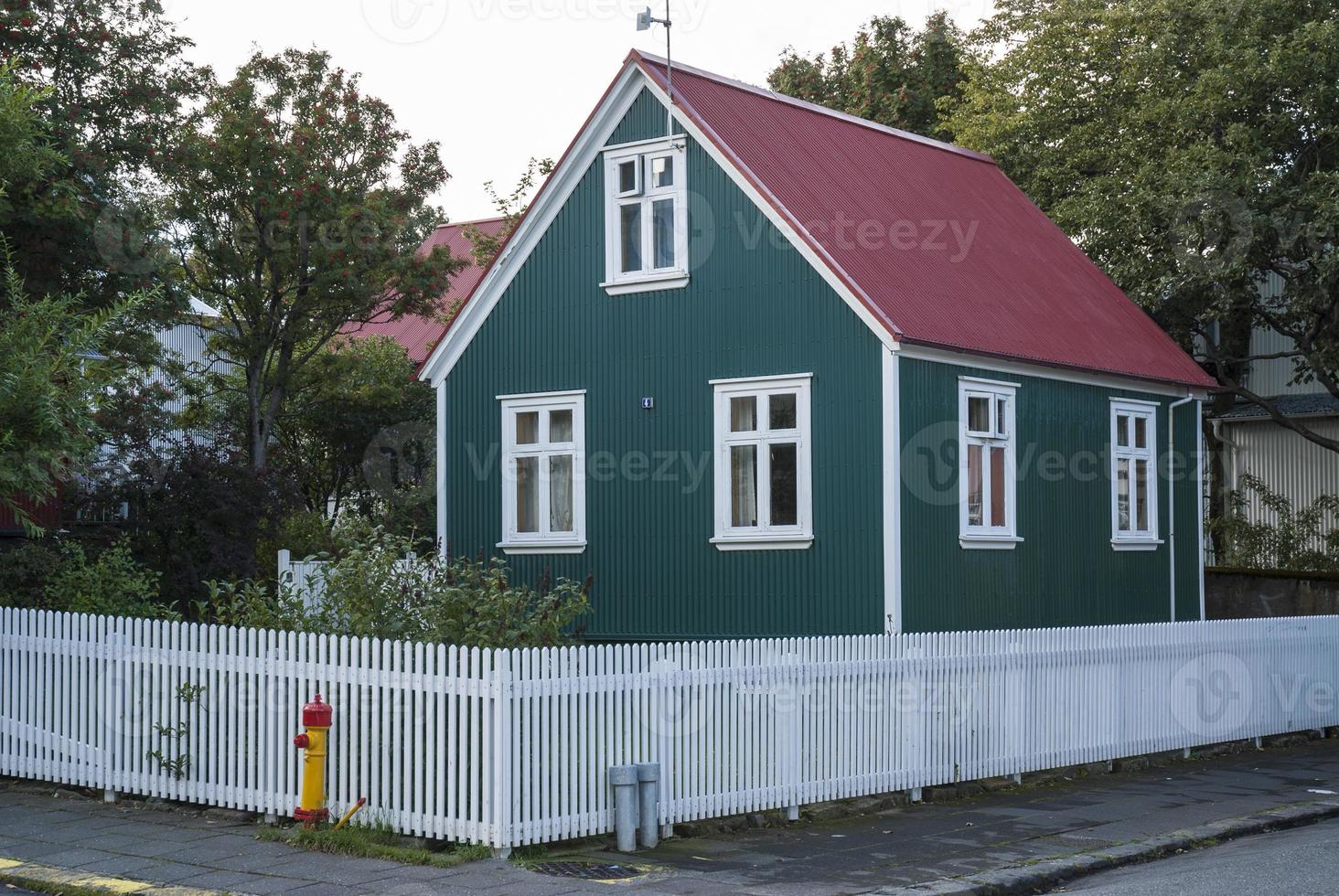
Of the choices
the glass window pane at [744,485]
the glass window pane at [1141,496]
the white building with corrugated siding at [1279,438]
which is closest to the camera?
the glass window pane at [744,485]

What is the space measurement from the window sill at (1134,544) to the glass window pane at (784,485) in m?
5.78

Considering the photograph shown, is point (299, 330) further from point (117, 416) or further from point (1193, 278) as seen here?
point (1193, 278)

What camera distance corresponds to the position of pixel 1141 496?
23.8 m

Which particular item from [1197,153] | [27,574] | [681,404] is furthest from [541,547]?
[1197,153]

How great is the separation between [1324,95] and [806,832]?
19327 mm

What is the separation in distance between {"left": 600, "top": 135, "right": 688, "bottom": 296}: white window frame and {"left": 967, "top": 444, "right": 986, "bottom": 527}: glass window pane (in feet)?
13.3

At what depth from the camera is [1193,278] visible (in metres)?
27.6

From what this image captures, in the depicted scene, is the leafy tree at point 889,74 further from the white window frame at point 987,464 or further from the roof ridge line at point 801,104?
the white window frame at point 987,464

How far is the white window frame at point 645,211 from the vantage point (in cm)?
2030

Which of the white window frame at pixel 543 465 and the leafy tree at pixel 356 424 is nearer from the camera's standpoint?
the white window frame at pixel 543 465

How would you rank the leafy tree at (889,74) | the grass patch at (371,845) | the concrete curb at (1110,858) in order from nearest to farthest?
the concrete curb at (1110,858), the grass patch at (371,845), the leafy tree at (889,74)

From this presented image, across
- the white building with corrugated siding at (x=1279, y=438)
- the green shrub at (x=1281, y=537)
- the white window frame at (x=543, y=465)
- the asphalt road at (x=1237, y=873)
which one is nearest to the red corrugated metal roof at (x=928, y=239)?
the white window frame at (x=543, y=465)

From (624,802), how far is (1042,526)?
11.2m

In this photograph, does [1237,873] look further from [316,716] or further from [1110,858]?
[316,716]
